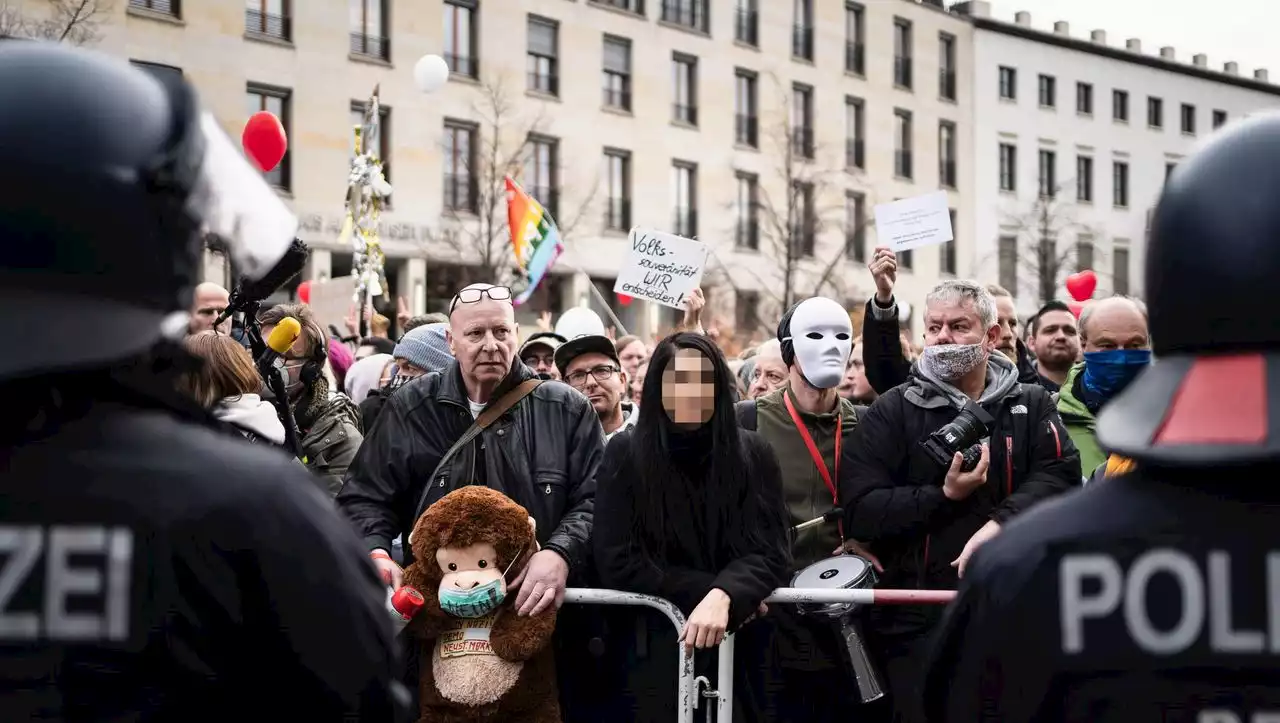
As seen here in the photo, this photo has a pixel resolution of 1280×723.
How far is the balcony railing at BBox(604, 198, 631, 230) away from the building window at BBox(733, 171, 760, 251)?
4040 millimetres

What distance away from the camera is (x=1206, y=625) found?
5.28 feet

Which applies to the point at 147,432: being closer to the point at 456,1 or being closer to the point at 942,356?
the point at 942,356

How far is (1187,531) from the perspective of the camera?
1601mm

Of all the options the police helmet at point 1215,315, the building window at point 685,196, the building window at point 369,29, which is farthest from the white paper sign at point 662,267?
the building window at point 685,196

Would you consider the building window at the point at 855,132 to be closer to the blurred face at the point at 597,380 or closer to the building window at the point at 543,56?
the building window at the point at 543,56

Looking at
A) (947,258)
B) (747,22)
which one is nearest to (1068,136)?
(947,258)

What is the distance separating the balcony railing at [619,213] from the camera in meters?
36.1

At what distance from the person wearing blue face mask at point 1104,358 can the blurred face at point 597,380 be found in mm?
2093

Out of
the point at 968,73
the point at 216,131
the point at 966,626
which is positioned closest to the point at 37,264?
the point at 216,131

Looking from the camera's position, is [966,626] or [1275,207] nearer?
[1275,207]

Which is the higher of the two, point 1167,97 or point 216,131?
point 1167,97

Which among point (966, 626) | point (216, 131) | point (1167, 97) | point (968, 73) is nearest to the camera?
point (966, 626)

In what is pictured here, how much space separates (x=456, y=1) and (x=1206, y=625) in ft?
108

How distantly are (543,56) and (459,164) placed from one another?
420 cm
